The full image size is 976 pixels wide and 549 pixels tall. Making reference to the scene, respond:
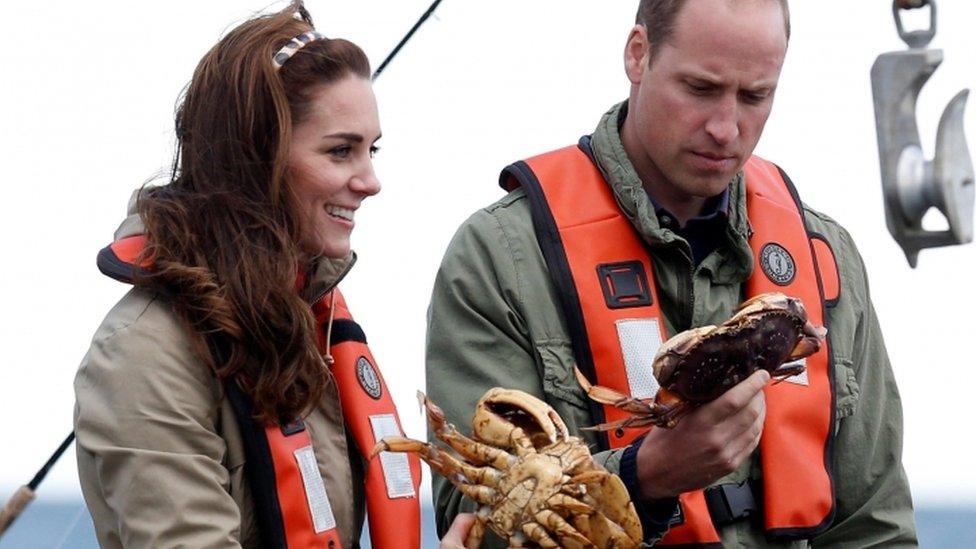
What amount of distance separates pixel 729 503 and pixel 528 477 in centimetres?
63

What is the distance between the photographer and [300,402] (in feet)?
11.3

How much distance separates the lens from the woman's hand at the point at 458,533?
3180 millimetres

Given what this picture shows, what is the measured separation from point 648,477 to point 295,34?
102 cm

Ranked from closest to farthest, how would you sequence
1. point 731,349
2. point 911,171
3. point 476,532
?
1. point 911,171
2. point 731,349
3. point 476,532

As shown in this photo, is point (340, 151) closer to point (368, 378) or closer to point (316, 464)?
point (368, 378)

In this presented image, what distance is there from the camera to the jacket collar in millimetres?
3670

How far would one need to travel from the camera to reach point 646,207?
3684 mm

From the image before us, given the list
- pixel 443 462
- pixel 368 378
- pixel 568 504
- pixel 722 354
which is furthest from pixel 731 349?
pixel 368 378

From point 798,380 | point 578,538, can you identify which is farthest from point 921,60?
point 798,380

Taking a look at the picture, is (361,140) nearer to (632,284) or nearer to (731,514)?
(632,284)

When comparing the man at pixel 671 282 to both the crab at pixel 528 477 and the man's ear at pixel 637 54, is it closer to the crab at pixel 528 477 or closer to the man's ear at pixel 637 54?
the man's ear at pixel 637 54

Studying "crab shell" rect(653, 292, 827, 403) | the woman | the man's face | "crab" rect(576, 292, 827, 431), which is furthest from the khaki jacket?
the man's face

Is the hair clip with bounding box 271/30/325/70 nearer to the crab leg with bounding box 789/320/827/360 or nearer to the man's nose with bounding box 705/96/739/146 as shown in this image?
the man's nose with bounding box 705/96/739/146

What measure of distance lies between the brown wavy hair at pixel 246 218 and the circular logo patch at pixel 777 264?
830mm
